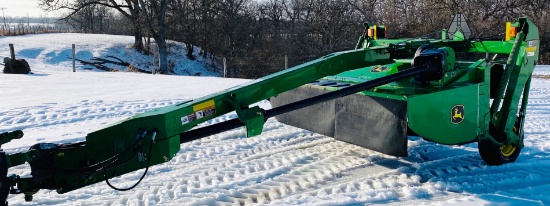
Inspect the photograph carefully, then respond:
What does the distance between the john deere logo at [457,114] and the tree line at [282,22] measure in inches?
938

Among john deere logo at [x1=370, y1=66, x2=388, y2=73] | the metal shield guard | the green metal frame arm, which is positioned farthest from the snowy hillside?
the green metal frame arm

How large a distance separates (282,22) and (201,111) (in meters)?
40.0

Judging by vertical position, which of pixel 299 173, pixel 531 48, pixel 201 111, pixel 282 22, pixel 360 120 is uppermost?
pixel 282 22

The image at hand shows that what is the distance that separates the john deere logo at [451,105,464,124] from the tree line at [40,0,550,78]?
23.8 metres

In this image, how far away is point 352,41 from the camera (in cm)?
3341

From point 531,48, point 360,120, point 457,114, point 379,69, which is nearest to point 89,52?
point 379,69

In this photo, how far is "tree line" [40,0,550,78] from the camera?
30484 mm

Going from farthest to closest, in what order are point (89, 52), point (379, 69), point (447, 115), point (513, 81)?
point (89, 52), point (379, 69), point (513, 81), point (447, 115)

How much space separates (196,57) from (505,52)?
33.8 metres

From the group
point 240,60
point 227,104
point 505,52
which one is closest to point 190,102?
point 227,104

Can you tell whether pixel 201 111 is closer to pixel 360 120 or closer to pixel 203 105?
pixel 203 105

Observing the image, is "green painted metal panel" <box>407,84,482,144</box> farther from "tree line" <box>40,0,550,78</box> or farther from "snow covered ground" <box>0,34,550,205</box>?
"tree line" <box>40,0,550,78</box>

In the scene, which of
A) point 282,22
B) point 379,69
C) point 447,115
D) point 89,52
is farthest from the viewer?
point 282,22

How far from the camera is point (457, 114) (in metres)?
4.96
